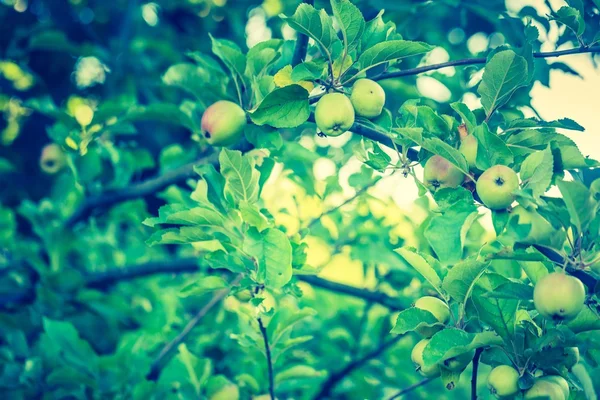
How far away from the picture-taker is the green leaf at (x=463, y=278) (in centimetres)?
97

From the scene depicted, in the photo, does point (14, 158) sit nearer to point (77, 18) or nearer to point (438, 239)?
point (77, 18)

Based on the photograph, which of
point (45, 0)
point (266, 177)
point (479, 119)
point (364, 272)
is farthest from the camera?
point (45, 0)

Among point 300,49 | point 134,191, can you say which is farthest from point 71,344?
point 300,49

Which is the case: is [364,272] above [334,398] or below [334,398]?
above

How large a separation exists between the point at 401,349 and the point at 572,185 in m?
1.37

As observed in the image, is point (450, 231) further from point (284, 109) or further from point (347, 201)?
point (347, 201)

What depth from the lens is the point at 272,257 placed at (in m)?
1.09

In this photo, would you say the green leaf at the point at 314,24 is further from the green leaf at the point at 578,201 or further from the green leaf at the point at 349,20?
the green leaf at the point at 578,201

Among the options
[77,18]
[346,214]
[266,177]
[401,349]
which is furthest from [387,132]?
[77,18]

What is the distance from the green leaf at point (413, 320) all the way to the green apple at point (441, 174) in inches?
9.5

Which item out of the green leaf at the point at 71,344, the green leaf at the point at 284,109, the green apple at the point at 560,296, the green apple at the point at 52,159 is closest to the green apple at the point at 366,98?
the green leaf at the point at 284,109

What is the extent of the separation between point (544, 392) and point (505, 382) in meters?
0.07

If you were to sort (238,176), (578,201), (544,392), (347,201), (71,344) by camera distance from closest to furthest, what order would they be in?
(578,201), (544,392), (238,176), (71,344), (347,201)

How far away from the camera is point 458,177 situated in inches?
42.0
